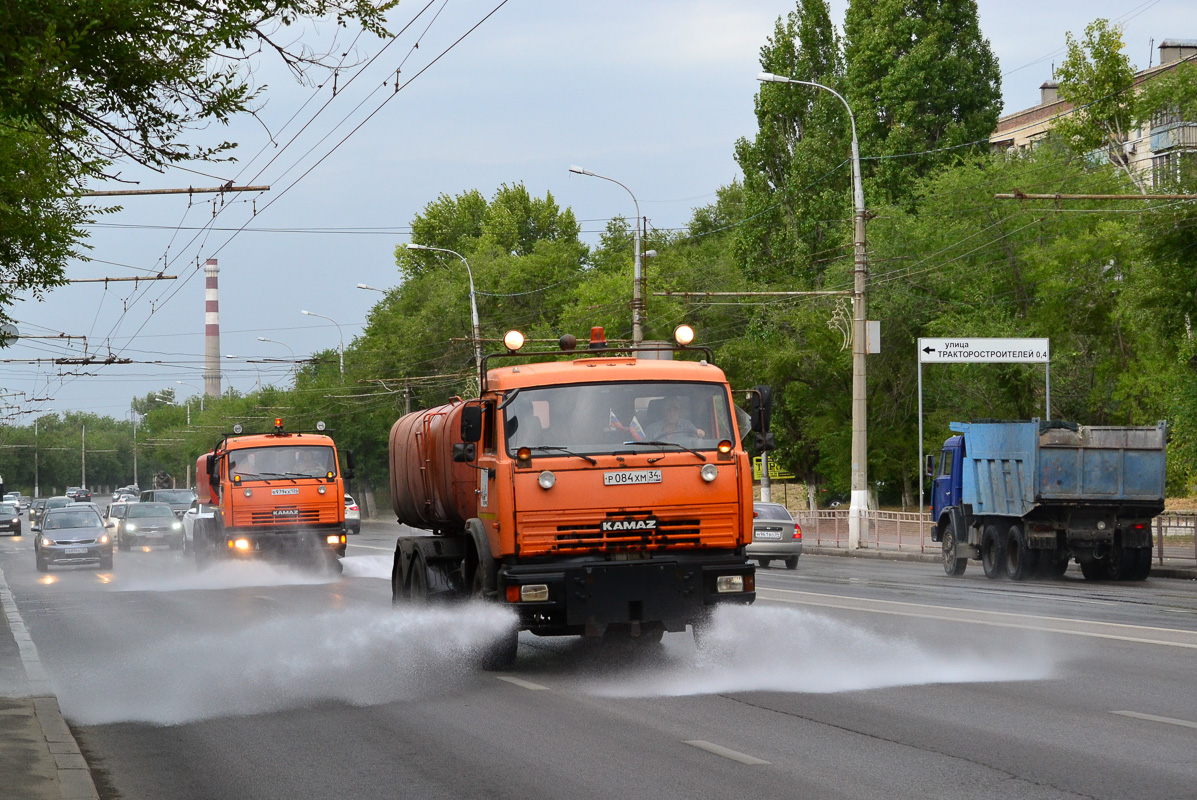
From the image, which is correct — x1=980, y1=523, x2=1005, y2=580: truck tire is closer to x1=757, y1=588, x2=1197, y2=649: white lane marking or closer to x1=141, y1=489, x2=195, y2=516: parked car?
x1=757, y1=588, x2=1197, y2=649: white lane marking

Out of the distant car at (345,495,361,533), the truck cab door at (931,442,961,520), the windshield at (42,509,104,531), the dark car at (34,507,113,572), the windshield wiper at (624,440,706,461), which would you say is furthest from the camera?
the distant car at (345,495,361,533)

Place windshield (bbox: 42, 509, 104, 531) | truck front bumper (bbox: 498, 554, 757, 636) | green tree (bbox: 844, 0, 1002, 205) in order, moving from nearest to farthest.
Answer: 1. truck front bumper (bbox: 498, 554, 757, 636)
2. windshield (bbox: 42, 509, 104, 531)
3. green tree (bbox: 844, 0, 1002, 205)

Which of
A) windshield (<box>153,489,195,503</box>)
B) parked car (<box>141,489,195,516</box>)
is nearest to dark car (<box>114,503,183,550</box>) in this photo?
parked car (<box>141,489,195,516</box>)

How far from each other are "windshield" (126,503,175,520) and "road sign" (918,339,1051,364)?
77.1ft

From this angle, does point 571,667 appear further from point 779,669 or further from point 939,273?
point 939,273

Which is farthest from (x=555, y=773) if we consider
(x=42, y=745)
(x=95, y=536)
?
(x=95, y=536)

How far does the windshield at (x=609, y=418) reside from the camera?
1166 centimetres

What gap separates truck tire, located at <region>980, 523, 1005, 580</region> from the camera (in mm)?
25328

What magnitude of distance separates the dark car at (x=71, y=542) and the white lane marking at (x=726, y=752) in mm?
27899

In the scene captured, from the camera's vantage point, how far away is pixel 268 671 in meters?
12.8

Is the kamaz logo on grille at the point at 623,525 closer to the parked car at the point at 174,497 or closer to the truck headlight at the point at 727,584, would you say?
the truck headlight at the point at 727,584

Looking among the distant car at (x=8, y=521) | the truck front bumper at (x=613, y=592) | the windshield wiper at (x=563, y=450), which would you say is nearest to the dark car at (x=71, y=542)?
the truck front bumper at (x=613, y=592)

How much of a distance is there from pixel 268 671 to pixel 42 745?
4.05 meters

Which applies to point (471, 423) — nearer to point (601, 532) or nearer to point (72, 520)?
point (601, 532)
